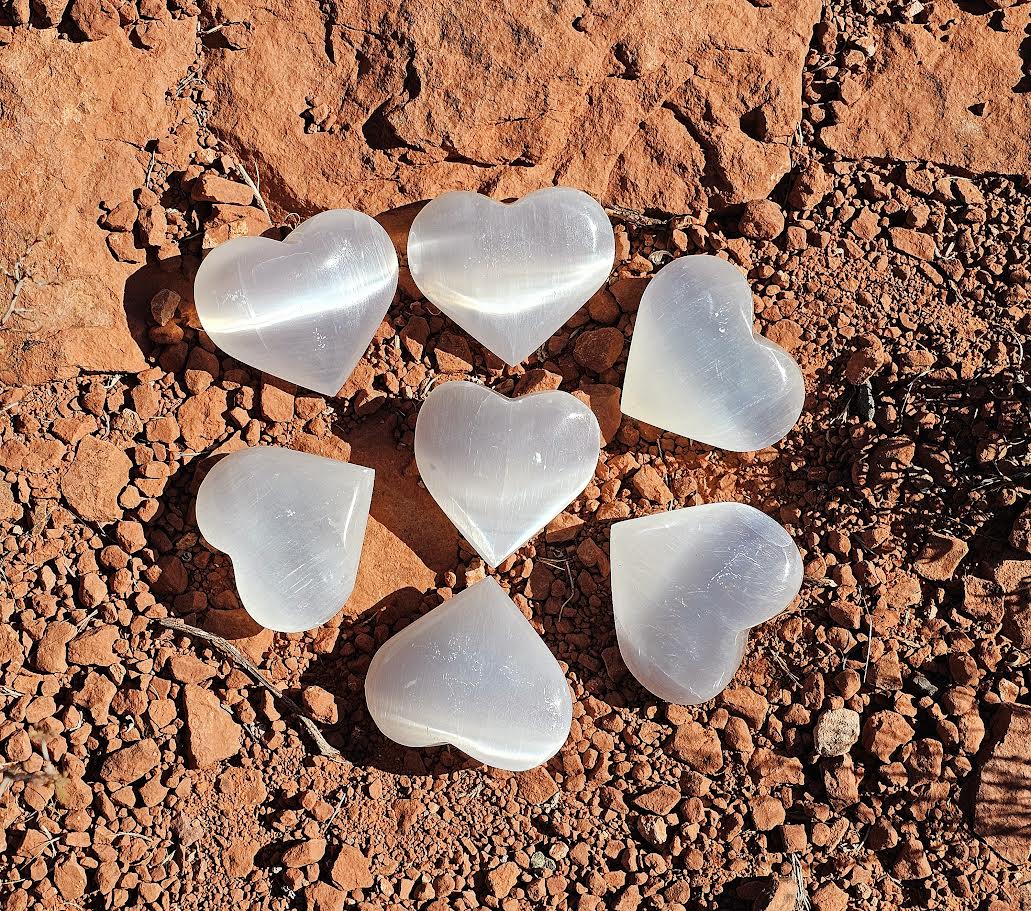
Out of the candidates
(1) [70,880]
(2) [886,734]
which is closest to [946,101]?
(2) [886,734]

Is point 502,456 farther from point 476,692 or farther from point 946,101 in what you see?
point 946,101

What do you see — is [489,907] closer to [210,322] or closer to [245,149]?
[210,322]

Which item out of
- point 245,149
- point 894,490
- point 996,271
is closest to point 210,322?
point 245,149

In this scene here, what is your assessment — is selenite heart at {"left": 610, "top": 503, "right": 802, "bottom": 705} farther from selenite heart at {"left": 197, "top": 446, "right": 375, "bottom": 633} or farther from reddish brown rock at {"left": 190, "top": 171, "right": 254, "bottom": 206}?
reddish brown rock at {"left": 190, "top": 171, "right": 254, "bottom": 206}

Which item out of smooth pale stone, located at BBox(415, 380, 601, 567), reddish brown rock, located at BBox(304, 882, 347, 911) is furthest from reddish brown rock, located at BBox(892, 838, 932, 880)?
reddish brown rock, located at BBox(304, 882, 347, 911)

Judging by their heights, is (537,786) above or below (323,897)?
above

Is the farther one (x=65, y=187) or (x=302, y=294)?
(x=65, y=187)

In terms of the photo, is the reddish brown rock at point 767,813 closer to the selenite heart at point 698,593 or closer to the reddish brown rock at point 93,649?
the selenite heart at point 698,593
